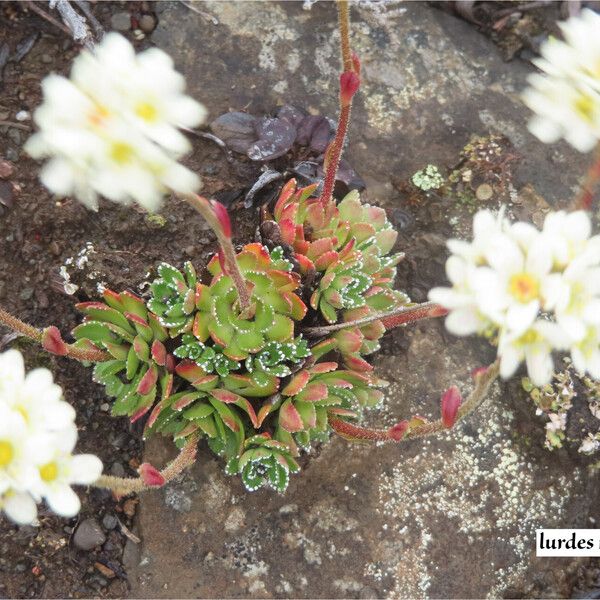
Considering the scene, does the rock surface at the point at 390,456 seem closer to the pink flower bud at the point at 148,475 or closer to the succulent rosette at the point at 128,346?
the succulent rosette at the point at 128,346

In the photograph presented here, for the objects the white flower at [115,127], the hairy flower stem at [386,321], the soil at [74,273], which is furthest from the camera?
the soil at [74,273]

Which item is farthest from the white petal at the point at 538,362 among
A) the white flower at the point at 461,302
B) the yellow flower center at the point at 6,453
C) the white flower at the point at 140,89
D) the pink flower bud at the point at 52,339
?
the pink flower bud at the point at 52,339

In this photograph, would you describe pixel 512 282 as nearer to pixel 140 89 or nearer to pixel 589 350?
pixel 589 350

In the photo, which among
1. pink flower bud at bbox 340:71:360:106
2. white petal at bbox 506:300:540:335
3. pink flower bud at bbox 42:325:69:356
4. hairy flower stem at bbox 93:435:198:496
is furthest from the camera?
pink flower bud at bbox 42:325:69:356

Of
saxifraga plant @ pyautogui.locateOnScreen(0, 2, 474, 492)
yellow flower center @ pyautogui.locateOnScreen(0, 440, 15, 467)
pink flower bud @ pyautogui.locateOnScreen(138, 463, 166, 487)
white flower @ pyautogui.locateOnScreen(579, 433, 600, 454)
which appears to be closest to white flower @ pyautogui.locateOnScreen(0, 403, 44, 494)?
yellow flower center @ pyautogui.locateOnScreen(0, 440, 15, 467)

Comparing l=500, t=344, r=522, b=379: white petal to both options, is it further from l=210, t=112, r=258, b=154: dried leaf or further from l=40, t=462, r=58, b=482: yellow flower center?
l=210, t=112, r=258, b=154: dried leaf

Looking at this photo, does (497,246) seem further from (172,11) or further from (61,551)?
(172,11)
